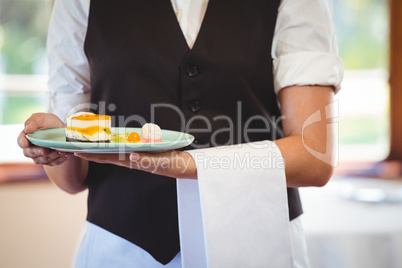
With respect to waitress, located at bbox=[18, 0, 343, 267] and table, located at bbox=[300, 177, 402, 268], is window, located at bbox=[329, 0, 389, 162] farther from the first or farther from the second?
waitress, located at bbox=[18, 0, 343, 267]

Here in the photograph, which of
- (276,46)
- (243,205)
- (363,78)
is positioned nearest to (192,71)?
(276,46)

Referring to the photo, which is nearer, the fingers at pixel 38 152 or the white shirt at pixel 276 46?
the fingers at pixel 38 152

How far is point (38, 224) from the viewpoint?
9.20 feet

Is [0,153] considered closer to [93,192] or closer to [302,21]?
[93,192]

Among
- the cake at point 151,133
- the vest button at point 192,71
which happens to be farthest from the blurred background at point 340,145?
the cake at point 151,133

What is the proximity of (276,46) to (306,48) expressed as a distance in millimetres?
77

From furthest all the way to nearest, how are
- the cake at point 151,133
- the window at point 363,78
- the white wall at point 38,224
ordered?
the window at point 363,78
the white wall at point 38,224
the cake at point 151,133

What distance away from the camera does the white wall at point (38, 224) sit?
9.10ft

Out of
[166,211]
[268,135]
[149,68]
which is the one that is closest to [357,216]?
[268,135]

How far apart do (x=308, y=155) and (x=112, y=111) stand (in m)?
0.46

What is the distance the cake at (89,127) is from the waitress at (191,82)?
6 cm

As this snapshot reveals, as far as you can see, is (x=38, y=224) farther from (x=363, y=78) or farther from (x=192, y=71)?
(x=363, y=78)

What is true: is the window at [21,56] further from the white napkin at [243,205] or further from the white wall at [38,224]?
the white napkin at [243,205]

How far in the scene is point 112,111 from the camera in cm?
107
